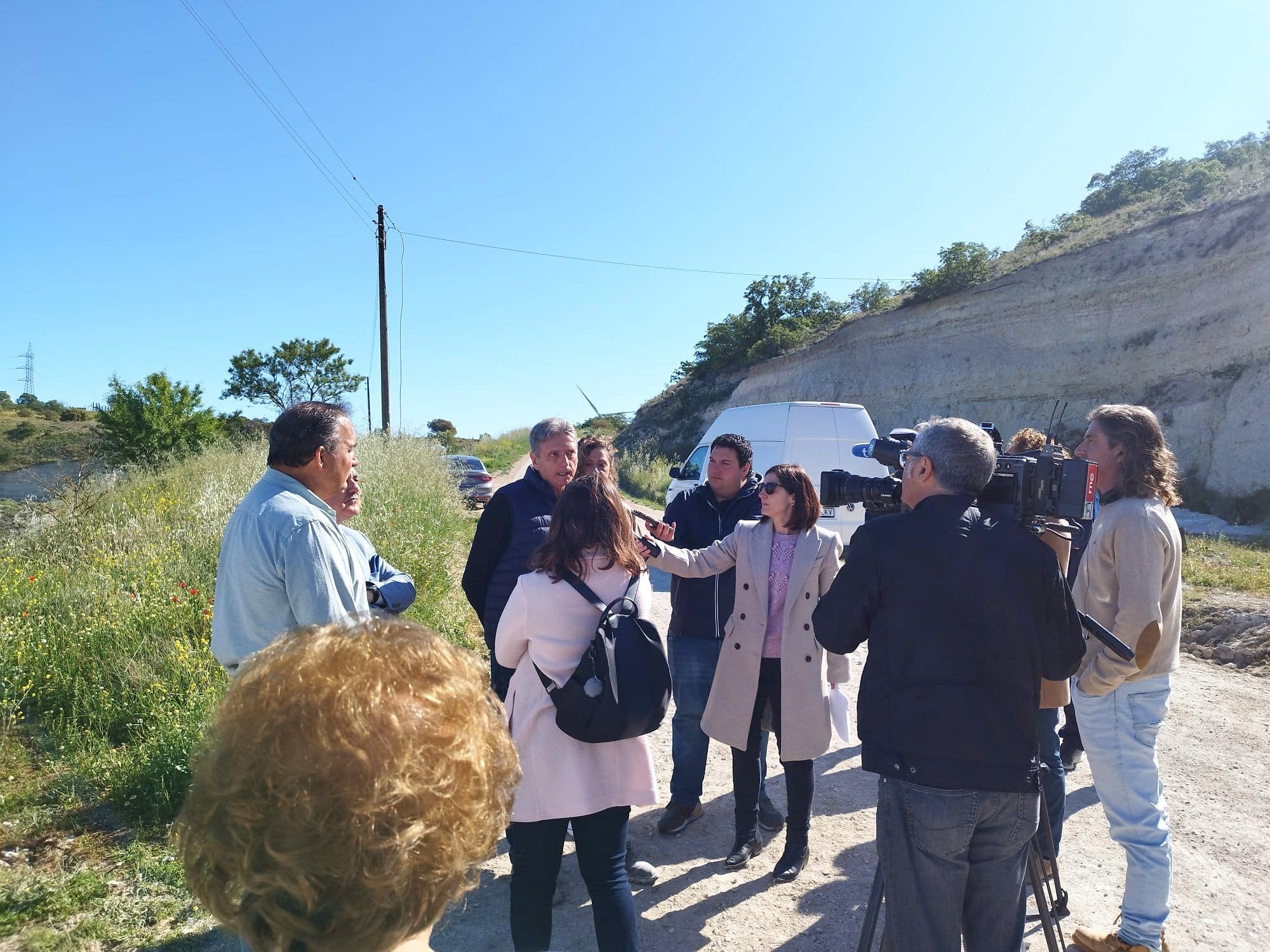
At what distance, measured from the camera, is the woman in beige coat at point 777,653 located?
11.7ft

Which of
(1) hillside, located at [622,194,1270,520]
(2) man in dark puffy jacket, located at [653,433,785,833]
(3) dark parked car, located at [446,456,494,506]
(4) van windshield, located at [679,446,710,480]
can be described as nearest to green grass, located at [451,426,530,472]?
(3) dark parked car, located at [446,456,494,506]

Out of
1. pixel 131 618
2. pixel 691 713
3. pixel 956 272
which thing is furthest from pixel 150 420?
pixel 956 272

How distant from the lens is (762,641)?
3.64 m

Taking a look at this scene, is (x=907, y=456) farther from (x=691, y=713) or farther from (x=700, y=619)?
(x=691, y=713)

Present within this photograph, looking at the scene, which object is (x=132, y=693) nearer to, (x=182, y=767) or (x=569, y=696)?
(x=182, y=767)

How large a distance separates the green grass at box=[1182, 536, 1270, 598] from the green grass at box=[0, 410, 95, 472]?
13.2 meters

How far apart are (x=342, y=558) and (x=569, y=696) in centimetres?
83

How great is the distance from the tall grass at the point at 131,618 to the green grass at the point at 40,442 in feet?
7.12

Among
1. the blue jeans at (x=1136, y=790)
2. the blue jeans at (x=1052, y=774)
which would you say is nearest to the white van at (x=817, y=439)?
the blue jeans at (x=1052, y=774)

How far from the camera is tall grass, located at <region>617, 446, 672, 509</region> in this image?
2222 cm

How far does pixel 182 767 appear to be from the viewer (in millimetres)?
3625

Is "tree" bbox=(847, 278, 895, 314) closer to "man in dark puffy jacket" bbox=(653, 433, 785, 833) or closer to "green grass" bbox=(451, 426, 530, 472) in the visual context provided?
"green grass" bbox=(451, 426, 530, 472)

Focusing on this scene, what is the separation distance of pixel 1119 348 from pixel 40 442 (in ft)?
100

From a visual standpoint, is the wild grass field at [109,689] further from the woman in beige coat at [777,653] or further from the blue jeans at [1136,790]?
the blue jeans at [1136,790]
